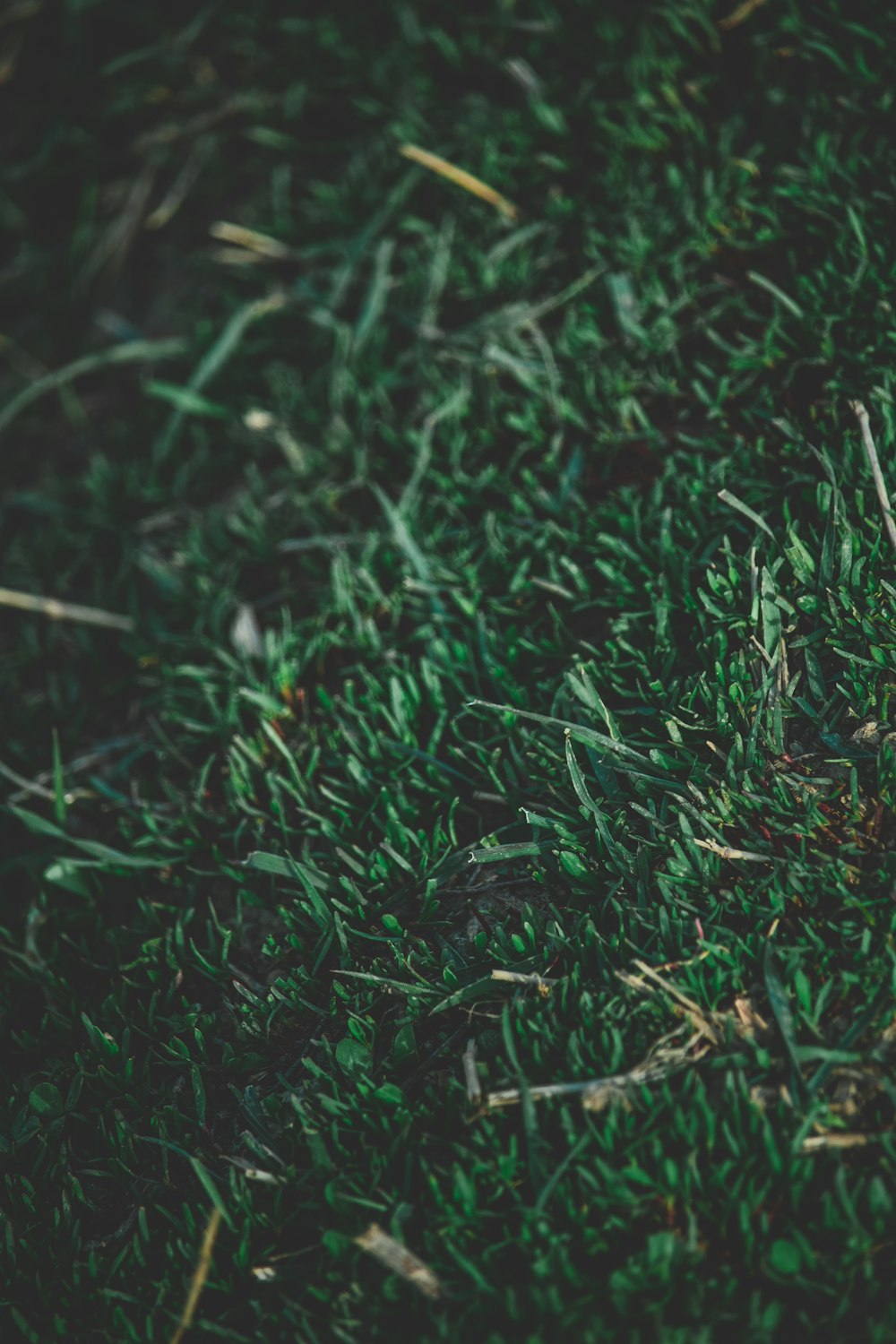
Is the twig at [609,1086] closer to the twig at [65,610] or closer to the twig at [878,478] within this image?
the twig at [878,478]

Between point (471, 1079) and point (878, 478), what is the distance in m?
1.11

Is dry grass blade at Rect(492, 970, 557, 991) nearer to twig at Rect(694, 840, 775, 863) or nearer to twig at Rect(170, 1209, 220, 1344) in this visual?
twig at Rect(694, 840, 775, 863)

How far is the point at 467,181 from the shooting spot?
7.61ft

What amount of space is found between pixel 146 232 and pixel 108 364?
438 millimetres

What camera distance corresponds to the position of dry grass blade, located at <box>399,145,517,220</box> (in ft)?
7.55

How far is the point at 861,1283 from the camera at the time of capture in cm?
116

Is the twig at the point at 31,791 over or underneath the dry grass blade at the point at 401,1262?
over

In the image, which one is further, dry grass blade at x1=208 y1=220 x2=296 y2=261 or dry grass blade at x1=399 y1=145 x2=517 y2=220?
dry grass blade at x1=208 y1=220 x2=296 y2=261

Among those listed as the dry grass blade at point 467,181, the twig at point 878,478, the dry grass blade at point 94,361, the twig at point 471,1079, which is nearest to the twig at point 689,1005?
the twig at point 471,1079

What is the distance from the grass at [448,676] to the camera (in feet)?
4.21

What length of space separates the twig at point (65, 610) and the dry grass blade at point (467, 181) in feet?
4.16

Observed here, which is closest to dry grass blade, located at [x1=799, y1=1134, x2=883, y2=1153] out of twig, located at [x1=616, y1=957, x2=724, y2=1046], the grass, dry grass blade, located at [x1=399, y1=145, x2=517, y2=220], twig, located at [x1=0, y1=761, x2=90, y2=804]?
the grass

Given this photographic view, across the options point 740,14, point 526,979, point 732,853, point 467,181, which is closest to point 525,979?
point 526,979

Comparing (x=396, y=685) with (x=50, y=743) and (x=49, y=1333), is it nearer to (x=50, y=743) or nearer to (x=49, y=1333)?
(x=50, y=743)
